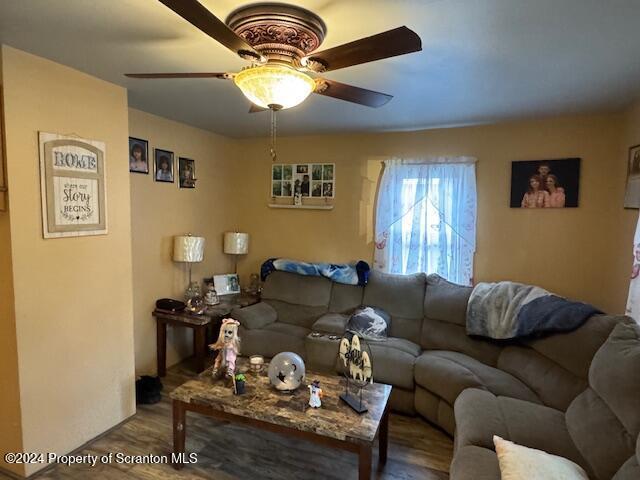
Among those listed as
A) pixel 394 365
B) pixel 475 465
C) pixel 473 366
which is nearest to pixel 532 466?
pixel 475 465

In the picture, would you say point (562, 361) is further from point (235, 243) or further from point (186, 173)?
point (186, 173)

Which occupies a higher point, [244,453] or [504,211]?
[504,211]

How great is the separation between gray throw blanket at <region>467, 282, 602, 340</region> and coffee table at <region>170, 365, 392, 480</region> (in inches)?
43.1

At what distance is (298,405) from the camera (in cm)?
202

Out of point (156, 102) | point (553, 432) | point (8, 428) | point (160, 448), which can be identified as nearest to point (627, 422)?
point (553, 432)

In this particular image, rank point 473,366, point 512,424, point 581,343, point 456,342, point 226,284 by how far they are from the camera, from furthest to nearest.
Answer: point 226,284
point 456,342
point 473,366
point 581,343
point 512,424

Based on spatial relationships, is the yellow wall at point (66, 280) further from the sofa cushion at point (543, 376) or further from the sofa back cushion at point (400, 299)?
the sofa cushion at point (543, 376)

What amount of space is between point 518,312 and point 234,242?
282 centimetres

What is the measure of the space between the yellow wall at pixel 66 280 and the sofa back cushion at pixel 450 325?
2.41 meters

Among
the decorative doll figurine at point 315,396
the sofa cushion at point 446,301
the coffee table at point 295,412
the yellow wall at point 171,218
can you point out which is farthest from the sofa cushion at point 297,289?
the decorative doll figurine at point 315,396

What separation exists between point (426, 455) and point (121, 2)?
2.91m

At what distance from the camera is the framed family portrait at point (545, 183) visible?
3035mm

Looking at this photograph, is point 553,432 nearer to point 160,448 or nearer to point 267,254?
point 160,448

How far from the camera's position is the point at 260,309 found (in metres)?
3.55
